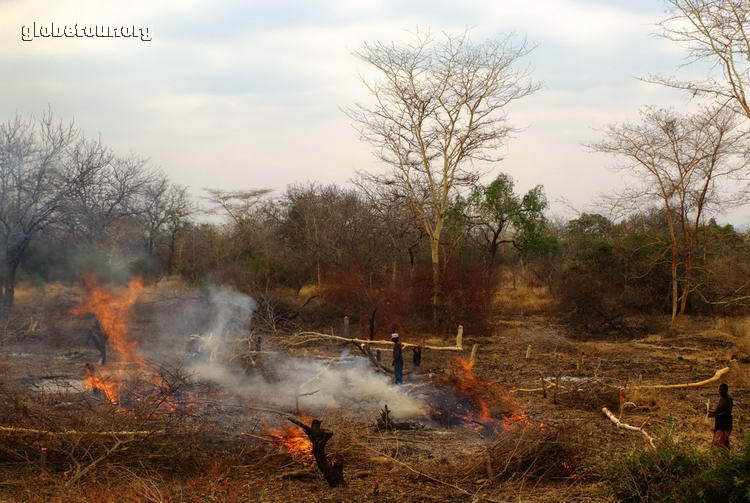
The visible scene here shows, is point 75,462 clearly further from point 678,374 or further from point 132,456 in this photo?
point 678,374

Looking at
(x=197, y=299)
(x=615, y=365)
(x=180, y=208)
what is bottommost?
(x=615, y=365)

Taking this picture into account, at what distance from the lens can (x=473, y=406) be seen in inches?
400

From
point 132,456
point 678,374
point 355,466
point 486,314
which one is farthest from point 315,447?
point 486,314

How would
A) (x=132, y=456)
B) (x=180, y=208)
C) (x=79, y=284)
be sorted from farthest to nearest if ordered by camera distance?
(x=180, y=208), (x=79, y=284), (x=132, y=456)

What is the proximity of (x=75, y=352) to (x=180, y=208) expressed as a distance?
22.9 meters

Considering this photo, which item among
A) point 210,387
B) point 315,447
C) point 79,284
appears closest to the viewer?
A: point 315,447

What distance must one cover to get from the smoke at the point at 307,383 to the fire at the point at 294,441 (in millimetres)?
1303

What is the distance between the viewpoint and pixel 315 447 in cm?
673

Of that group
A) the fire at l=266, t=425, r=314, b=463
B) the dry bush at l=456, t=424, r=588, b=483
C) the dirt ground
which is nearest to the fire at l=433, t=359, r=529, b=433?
the dirt ground

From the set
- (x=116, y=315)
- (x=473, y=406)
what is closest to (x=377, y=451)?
(x=473, y=406)

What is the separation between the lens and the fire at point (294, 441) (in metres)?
7.58

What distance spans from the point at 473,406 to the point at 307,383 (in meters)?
3.66

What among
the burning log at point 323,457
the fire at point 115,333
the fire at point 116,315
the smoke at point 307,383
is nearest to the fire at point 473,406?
the smoke at point 307,383

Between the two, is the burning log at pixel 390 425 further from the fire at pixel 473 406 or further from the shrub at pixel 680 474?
the shrub at pixel 680 474
